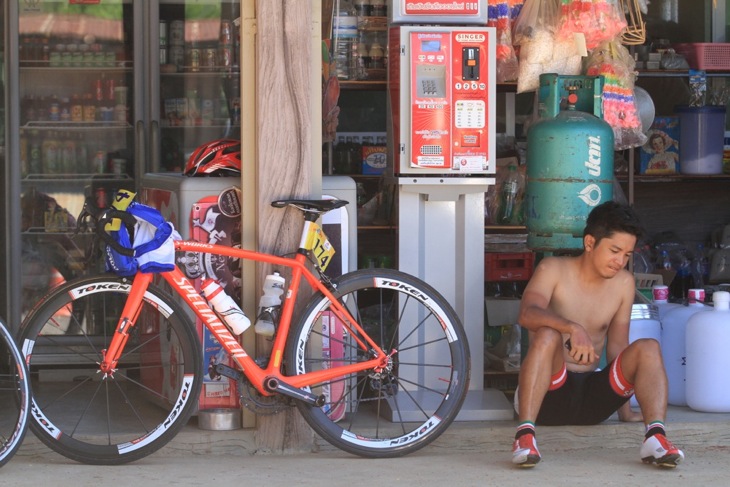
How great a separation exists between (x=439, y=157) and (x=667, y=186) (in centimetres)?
364

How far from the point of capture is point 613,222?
A: 4977 mm

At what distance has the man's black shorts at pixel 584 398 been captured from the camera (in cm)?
509

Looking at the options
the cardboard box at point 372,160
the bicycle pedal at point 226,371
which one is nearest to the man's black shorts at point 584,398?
the bicycle pedal at point 226,371

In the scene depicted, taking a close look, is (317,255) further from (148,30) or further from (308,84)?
(148,30)

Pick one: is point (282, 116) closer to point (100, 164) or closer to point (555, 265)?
point (555, 265)

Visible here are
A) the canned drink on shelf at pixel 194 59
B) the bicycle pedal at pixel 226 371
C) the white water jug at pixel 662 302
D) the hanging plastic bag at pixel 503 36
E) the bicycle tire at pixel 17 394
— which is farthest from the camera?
Result: the canned drink on shelf at pixel 194 59

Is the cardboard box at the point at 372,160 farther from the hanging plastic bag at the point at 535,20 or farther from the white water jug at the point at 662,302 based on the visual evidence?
the white water jug at the point at 662,302

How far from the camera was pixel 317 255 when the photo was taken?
197 inches

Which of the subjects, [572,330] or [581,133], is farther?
[581,133]

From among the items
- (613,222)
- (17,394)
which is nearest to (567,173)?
(613,222)

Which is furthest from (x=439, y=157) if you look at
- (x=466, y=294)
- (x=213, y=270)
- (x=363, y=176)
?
(x=363, y=176)

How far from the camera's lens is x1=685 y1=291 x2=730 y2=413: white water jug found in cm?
546

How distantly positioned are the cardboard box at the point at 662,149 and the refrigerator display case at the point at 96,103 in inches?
108

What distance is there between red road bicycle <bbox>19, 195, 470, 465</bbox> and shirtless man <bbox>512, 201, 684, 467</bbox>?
305 millimetres
